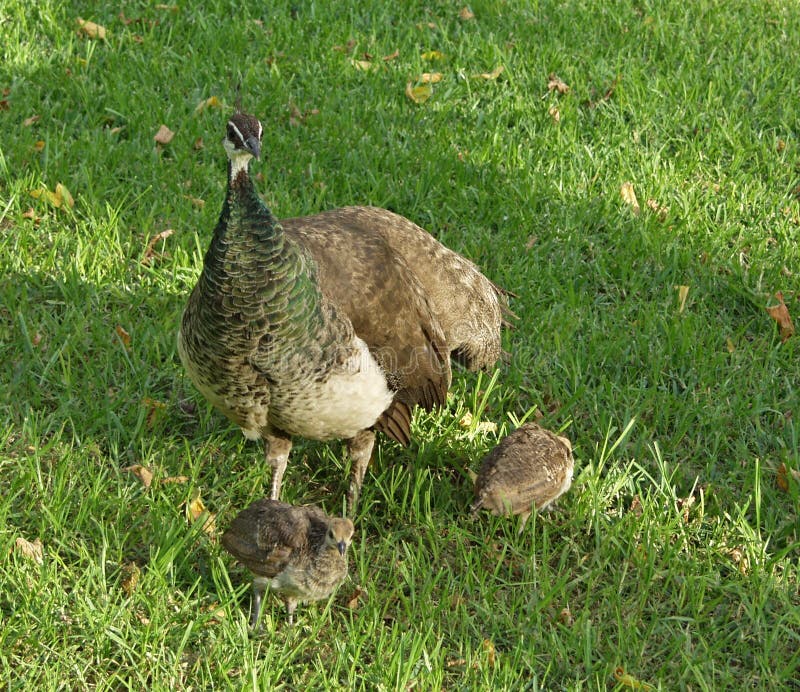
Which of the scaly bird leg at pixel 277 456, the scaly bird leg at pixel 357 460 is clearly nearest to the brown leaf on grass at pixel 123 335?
the scaly bird leg at pixel 277 456

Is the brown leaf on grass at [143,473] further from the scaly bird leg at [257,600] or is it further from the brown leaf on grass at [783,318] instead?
the brown leaf on grass at [783,318]

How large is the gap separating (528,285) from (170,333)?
2041 millimetres

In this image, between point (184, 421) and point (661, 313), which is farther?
point (661, 313)

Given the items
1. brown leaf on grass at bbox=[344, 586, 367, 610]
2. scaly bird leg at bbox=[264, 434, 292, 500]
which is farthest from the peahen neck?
brown leaf on grass at bbox=[344, 586, 367, 610]

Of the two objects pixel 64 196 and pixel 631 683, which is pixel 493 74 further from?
pixel 631 683

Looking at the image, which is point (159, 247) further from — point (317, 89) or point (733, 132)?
point (733, 132)

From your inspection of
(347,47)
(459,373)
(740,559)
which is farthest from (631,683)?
(347,47)

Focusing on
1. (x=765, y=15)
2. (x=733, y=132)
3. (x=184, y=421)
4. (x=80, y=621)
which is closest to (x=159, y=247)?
(x=184, y=421)

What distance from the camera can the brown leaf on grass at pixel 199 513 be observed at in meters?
4.22

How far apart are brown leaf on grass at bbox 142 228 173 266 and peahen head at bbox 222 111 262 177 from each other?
210 cm

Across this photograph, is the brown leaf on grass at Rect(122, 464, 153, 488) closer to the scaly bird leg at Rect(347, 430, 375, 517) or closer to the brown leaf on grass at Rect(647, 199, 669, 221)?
the scaly bird leg at Rect(347, 430, 375, 517)

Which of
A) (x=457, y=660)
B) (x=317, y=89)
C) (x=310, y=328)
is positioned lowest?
(x=457, y=660)

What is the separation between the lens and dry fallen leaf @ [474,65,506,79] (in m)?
7.66

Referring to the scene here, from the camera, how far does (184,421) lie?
4902 millimetres
